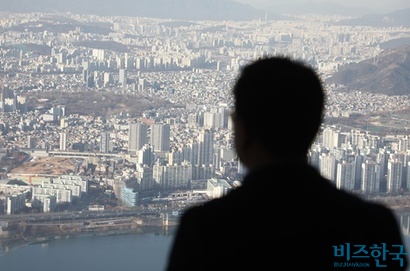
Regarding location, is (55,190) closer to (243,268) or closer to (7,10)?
(243,268)

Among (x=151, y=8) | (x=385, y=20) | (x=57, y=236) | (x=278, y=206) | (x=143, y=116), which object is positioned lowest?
(x=57, y=236)

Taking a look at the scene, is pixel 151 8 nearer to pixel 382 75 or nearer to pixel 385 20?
pixel 385 20

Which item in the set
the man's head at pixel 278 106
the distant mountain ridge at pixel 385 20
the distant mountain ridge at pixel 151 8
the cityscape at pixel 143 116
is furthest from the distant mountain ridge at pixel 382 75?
the man's head at pixel 278 106

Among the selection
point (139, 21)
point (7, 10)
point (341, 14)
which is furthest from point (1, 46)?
point (341, 14)

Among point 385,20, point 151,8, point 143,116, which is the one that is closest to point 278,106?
point 143,116

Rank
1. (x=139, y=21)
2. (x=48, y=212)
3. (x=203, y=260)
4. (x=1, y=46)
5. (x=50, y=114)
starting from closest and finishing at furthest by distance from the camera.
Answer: (x=203, y=260), (x=48, y=212), (x=50, y=114), (x=1, y=46), (x=139, y=21)

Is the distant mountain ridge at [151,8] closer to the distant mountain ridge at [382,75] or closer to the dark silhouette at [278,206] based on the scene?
the distant mountain ridge at [382,75]

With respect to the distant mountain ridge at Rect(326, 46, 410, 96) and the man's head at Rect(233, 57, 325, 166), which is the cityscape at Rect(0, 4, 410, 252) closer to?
the man's head at Rect(233, 57, 325, 166)
